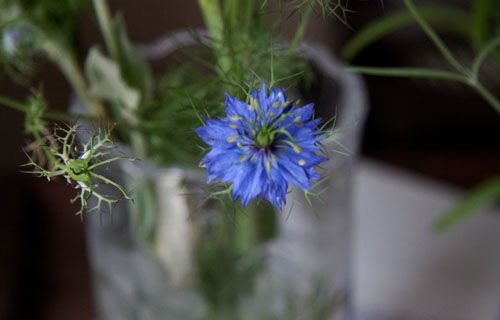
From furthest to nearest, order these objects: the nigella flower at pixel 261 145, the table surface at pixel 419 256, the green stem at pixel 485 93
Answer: the table surface at pixel 419 256, the green stem at pixel 485 93, the nigella flower at pixel 261 145

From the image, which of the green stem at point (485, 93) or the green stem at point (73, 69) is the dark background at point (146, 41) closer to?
the green stem at point (73, 69)

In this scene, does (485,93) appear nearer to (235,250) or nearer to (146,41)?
(235,250)

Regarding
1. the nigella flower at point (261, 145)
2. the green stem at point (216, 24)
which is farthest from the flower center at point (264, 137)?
the green stem at point (216, 24)

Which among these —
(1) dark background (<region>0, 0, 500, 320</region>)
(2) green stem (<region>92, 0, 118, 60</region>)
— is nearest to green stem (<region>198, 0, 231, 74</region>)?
(2) green stem (<region>92, 0, 118, 60</region>)

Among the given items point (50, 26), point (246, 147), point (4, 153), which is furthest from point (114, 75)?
point (4, 153)

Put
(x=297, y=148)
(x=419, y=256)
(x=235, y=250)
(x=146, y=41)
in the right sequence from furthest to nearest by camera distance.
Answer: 1. (x=146, y=41)
2. (x=419, y=256)
3. (x=235, y=250)
4. (x=297, y=148)

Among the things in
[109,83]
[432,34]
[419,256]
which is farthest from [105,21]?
[419,256]

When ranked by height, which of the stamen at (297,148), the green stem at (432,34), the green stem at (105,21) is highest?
the green stem at (105,21)

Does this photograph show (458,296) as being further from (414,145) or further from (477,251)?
(414,145)
